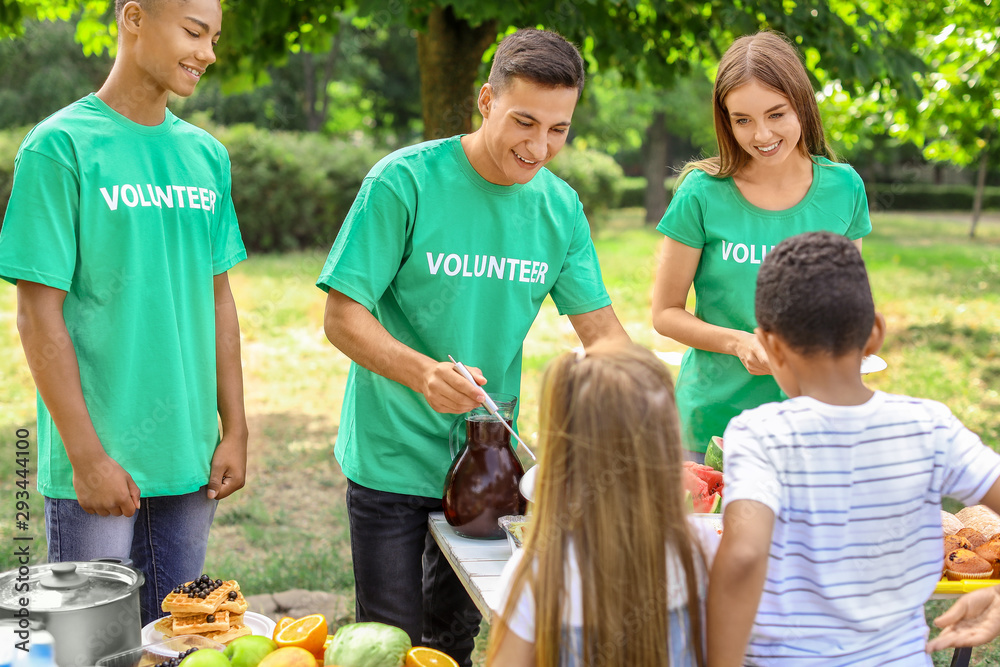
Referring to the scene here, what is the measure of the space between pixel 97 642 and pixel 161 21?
55.7 inches

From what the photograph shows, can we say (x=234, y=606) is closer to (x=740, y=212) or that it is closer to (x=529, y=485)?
(x=529, y=485)

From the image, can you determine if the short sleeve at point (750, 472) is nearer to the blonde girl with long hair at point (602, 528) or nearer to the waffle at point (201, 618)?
the blonde girl with long hair at point (602, 528)

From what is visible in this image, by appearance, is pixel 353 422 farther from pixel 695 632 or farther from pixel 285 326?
pixel 285 326

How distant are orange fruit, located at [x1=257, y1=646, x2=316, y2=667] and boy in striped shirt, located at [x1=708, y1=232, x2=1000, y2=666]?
2.39ft

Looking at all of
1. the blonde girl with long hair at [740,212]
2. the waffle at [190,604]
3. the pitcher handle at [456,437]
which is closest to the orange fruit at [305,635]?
the waffle at [190,604]

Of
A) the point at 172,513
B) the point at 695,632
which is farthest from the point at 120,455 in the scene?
the point at 695,632

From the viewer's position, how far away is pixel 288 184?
14.3 m

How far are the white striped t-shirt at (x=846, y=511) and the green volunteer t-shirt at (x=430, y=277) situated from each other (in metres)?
0.90

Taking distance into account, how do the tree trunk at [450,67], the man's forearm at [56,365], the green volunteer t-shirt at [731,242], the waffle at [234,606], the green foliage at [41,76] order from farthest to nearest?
the green foliage at [41,76], the tree trunk at [450,67], the green volunteer t-shirt at [731,242], the man's forearm at [56,365], the waffle at [234,606]

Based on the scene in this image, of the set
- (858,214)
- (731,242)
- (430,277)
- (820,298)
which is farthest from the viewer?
(858,214)

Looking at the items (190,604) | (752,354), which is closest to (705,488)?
(752,354)

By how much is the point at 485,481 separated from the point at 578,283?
0.67 meters

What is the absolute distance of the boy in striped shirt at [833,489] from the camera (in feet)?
4.77

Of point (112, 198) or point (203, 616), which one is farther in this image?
point (112, 198)
